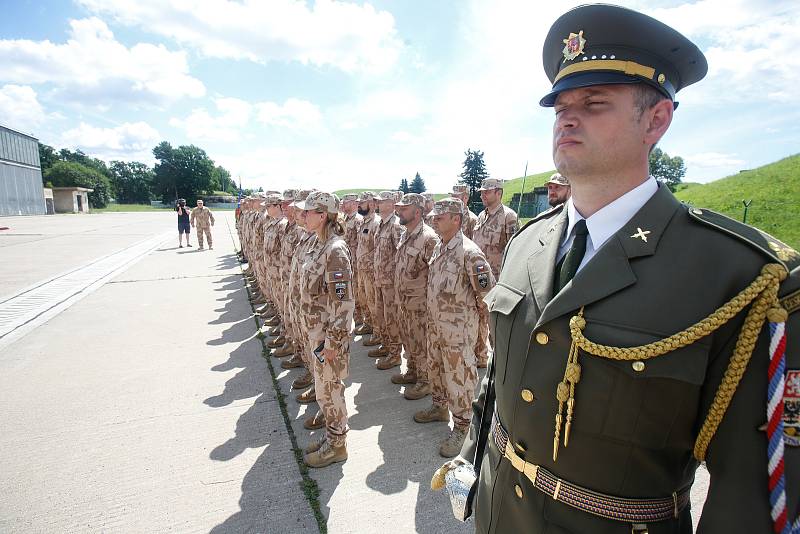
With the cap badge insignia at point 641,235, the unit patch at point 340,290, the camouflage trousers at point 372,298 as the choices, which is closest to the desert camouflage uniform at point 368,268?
the camouflage trousers at point 372,298

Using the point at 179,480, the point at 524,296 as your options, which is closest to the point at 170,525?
the point at 179,480

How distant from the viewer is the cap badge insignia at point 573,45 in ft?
4.29

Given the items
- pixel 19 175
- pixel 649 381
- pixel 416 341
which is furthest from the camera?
pixel 19 175

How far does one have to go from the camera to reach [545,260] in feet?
4.74

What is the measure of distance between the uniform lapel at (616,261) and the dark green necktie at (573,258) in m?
0.12

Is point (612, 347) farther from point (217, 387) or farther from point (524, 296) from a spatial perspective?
point (217, 387)

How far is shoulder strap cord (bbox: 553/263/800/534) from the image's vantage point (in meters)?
0.90

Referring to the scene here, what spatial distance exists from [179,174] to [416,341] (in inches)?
3534

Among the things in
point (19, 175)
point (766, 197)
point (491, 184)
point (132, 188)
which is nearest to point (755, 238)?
point (491, 184)

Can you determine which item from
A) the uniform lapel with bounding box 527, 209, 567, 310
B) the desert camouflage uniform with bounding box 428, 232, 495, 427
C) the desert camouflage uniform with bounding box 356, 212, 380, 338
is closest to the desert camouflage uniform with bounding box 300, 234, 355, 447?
the desert camouflage uniform with bounding box 428, 232, 495, 427

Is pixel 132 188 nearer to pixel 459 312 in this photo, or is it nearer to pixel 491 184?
pixel 491 184

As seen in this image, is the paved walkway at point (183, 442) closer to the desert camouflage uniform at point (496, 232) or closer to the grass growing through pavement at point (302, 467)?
the grass growing through pavement at point (302, 467)

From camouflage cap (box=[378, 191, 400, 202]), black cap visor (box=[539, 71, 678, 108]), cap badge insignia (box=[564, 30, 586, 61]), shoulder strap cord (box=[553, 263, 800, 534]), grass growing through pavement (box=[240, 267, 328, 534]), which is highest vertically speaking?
cap badge insignia (box=[564, 30, 586, 61])

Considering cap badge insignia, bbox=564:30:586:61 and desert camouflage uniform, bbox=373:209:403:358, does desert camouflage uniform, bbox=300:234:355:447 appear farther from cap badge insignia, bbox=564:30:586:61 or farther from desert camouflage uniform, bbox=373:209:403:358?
cap badge insignia, bbox=564:30:586:61
